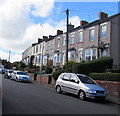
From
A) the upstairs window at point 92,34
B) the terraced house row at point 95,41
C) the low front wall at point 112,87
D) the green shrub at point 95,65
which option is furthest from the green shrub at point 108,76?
the upstairs window at point 92,34

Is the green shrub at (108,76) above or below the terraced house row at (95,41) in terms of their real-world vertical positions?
below

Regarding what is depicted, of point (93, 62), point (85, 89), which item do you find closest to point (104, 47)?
point (93, 62)

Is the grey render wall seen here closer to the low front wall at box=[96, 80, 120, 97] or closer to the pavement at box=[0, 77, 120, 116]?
the low front wall at box=[96, 80, 120, 97]

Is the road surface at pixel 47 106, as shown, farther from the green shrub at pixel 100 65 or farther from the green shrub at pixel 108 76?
the green shrub at pixel 100 65

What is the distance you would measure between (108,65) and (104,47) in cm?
345

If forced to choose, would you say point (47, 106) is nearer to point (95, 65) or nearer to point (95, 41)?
point (95, 65)

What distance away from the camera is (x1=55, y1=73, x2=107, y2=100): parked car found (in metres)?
11.9

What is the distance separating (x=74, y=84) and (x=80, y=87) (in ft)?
2.39

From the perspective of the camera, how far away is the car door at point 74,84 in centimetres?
1288

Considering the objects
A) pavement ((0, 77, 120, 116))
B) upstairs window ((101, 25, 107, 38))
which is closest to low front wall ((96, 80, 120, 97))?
pavement ((0, 77, 120, 116))

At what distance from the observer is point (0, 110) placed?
738 cm

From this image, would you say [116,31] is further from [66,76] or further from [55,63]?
[55,63]

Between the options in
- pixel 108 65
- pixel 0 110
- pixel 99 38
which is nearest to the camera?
pixel 0 110

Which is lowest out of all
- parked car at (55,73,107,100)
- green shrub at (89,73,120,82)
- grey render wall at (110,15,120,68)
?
parked car at (55,73,107,100)
